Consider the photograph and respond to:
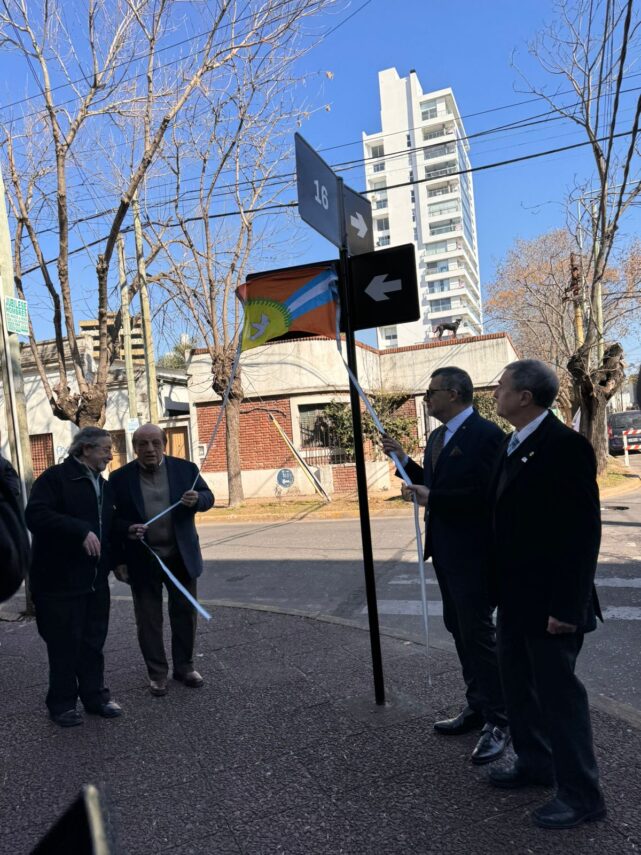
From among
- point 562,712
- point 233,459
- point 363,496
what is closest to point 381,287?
point 363,496

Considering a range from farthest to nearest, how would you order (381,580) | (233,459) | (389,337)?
(389,337) → (233,459) → (381,580)

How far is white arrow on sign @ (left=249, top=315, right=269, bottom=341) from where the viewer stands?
398 centimetres

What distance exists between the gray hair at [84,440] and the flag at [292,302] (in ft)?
3.77

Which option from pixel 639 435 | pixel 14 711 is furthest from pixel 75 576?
pixel 639 435

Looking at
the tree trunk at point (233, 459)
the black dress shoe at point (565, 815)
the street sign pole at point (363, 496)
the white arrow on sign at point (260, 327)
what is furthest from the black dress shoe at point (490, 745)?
the tree trunk at point (233, 459)

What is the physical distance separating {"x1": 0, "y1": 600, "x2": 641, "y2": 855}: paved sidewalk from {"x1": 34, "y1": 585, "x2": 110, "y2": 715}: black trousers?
184mm

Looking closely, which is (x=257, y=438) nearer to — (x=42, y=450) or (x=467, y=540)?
(x=42, y=450)

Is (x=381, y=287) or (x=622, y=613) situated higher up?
(x=381, y=287)

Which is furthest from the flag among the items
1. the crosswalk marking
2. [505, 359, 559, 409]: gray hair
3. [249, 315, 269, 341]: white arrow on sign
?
the crosswalk marking

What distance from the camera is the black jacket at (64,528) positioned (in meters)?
3.89

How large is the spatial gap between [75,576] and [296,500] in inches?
560

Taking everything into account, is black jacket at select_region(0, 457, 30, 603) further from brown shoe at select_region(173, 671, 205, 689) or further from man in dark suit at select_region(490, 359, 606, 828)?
brown shoe at select_region(173, 671, 205, 689)

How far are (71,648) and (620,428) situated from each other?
30088 millimetres

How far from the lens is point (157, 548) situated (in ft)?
14.6
